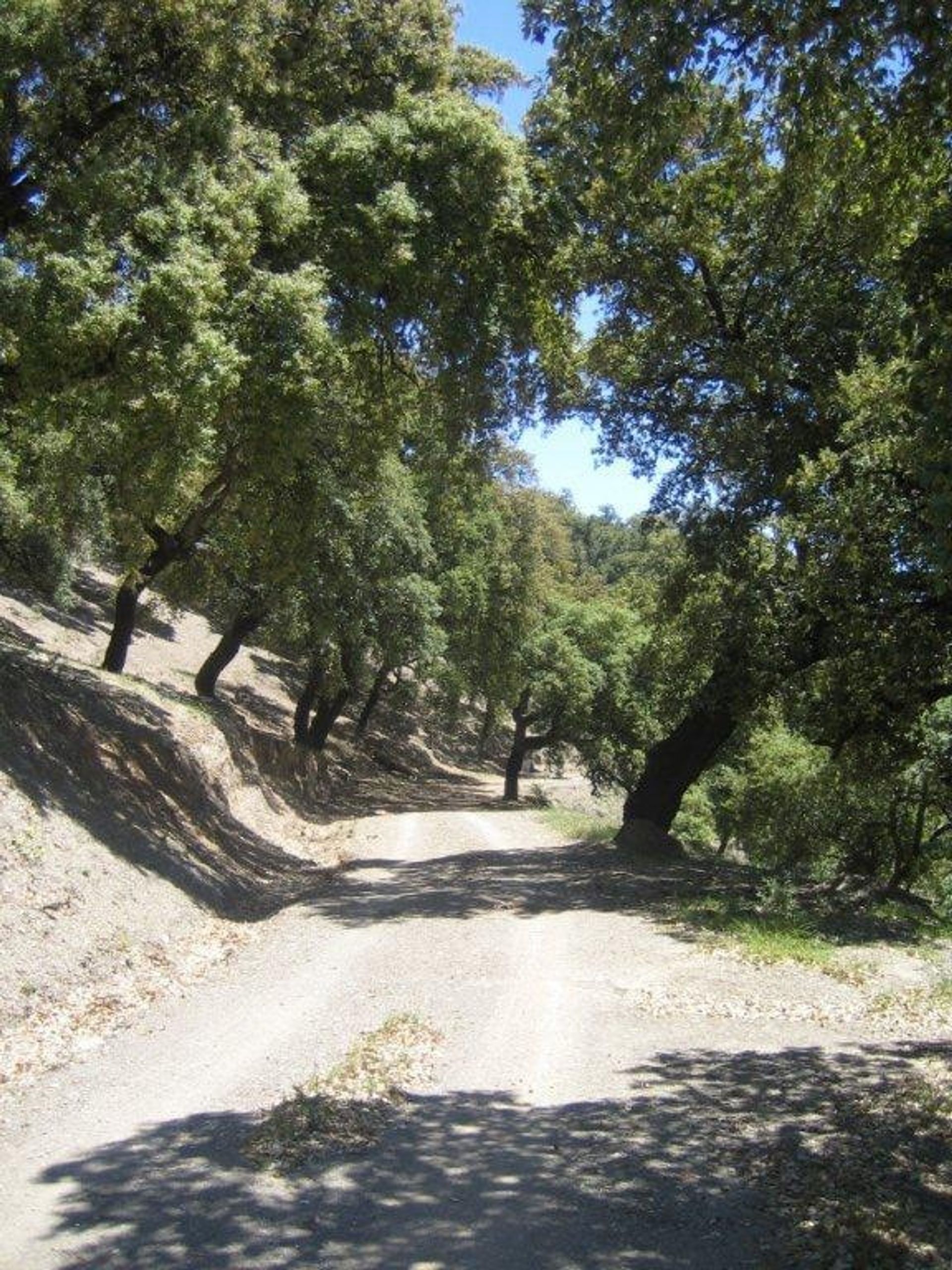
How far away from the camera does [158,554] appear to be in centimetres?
2158

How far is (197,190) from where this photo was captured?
11578 mm

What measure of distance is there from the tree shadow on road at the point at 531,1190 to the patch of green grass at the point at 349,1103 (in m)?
0.14

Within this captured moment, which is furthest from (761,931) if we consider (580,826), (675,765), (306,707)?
(306,707)

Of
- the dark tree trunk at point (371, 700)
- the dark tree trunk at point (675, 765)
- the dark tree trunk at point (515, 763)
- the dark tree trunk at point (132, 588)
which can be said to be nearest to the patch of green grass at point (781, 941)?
the dark tree trunk at point (675, 765)

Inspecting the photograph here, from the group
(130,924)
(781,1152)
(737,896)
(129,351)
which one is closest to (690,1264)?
(781,1152)

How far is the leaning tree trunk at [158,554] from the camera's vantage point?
20.8m

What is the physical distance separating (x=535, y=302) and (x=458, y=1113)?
12.1 metres

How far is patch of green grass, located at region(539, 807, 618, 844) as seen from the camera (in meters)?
24.6

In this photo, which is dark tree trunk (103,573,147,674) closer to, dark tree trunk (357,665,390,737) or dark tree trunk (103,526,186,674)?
dark tree trunk (103,526,186,674)

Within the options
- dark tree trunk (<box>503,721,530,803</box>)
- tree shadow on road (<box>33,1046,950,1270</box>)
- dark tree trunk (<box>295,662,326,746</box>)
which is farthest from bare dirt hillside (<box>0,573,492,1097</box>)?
dark tree trunk (<box>503,721,530,803</box>)

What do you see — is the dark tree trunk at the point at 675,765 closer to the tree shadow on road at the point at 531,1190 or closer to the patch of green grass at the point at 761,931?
the patch of green grass at the point at 761,931

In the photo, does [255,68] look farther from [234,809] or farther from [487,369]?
[234,809]

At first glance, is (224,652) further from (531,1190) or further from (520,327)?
(531,1190)

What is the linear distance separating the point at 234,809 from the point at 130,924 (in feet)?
32.3
